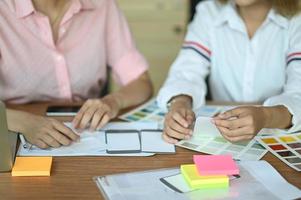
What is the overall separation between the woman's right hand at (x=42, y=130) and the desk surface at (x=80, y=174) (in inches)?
2.5

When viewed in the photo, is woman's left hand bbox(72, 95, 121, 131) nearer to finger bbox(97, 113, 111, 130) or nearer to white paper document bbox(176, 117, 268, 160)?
finger bbox(97, 113, 111, 130)

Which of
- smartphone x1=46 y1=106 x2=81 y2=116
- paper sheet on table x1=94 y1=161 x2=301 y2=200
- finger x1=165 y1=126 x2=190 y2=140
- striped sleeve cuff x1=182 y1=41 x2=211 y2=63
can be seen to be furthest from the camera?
striped sleeve cuff x1=182 y1=41 x2=211 y2=63

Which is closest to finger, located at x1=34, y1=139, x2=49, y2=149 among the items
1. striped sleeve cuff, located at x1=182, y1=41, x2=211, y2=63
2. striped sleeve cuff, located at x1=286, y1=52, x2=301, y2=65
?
striped sleeve cuff, located at x1=182, y1=41, x2=211, y2=63

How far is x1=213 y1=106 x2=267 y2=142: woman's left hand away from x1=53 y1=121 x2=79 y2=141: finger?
0.32 m

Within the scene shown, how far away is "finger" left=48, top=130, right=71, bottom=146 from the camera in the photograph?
1162 mm

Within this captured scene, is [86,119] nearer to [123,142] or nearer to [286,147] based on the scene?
[123,142]

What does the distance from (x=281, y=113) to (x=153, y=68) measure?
5.08ft

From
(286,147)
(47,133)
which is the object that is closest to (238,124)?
(286,147)

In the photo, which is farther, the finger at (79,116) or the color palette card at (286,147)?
the finger at (79,116)

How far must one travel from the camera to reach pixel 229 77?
1.63 meters

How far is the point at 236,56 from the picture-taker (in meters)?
1.60

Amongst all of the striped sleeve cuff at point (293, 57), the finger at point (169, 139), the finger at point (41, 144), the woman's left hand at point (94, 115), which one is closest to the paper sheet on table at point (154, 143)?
the finger at point (169, 139)

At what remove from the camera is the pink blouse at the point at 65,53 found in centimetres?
139

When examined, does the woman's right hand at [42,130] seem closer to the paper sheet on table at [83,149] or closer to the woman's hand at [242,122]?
the paper sheet on table at [83,149]
